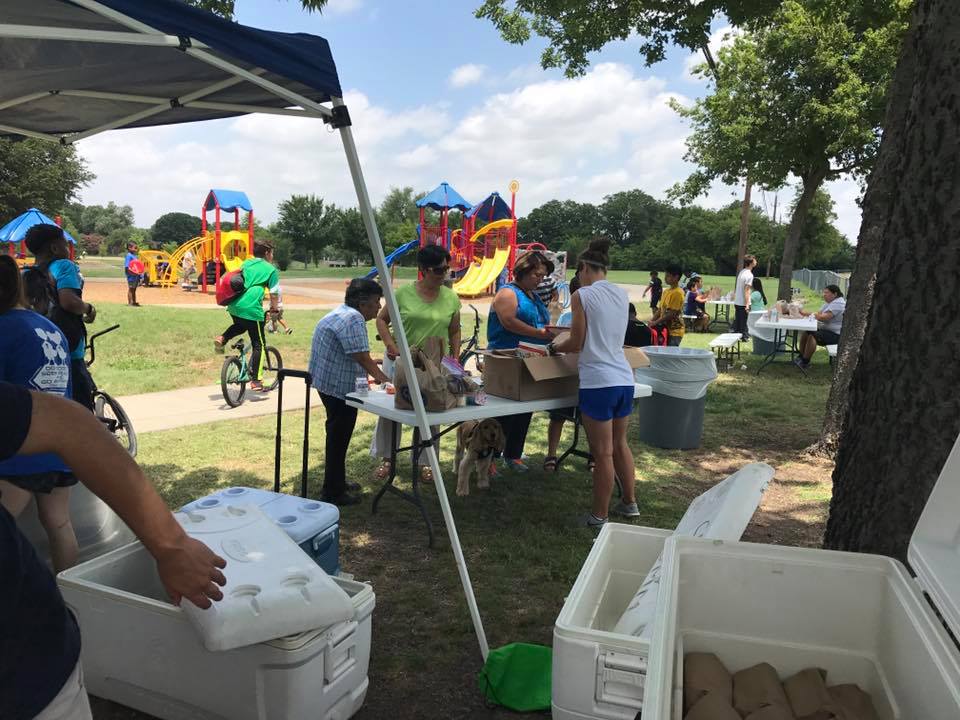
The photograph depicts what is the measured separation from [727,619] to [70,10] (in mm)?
3061

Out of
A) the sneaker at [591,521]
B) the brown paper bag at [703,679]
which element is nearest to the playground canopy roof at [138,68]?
the brown paper bag at [703,679]

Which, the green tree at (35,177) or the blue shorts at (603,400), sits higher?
the green tree at (35,177)

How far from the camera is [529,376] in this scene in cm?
422

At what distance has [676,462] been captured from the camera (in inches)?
242

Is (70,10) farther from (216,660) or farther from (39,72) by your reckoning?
(216,660)

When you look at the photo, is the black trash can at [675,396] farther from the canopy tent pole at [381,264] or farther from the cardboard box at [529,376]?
the canopy tent pole at [381,264]

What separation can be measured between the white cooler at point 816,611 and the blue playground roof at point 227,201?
24.4 meters

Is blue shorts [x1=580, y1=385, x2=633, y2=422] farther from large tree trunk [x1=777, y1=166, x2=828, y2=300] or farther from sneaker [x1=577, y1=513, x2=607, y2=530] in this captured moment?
large tree trunk [x1=777, y1=166, x2=828, y2=300]

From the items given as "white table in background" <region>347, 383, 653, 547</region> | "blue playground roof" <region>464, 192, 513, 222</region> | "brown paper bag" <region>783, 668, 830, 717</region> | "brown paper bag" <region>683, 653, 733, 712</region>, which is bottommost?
"brown paper bag" <region>783, 668, 830, 717</region>

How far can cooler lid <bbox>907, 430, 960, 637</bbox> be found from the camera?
1.24 m

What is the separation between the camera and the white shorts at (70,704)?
3.88ft

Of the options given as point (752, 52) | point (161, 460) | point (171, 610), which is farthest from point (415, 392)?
point (752, 52)

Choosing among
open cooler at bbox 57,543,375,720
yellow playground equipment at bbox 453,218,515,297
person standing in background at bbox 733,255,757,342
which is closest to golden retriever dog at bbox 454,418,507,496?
open cooler at bbox 57,543,375,720

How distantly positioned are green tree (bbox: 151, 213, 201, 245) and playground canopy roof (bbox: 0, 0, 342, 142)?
9503cm
